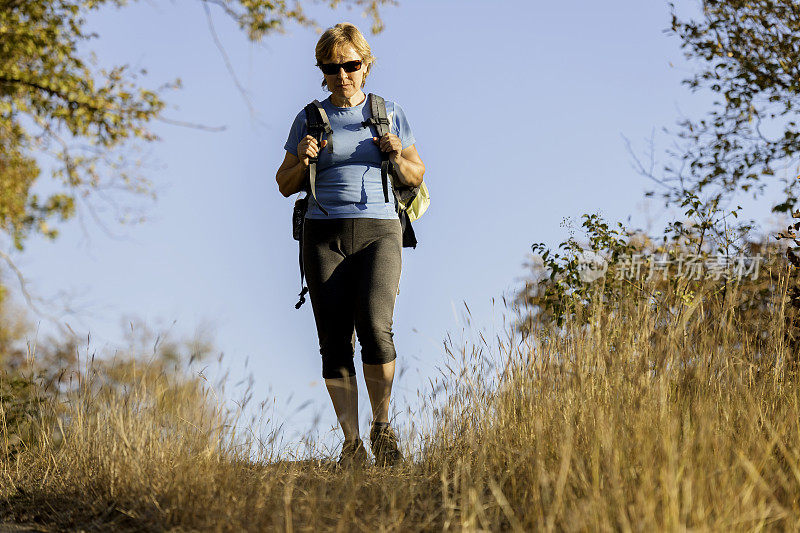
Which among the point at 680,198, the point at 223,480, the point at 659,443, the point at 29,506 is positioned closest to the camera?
the point at 659,443

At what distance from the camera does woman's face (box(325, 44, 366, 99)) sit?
4.68 metres

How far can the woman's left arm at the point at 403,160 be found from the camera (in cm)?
458

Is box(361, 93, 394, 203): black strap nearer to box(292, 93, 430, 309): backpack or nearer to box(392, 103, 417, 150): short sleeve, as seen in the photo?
box(292, 93, 430, 309): backpack

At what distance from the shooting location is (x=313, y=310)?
188 inches

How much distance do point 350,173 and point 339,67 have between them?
66 centimetres

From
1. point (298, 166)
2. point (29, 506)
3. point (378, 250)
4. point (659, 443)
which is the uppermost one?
point (298, 166)

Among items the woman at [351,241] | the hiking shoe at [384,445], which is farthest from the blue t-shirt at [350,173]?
the hiking shoe at [384,445]

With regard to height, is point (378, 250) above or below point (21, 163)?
below

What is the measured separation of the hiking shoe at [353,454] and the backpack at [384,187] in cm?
92

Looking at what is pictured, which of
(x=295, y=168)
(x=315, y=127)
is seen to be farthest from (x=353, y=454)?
(x=315, y=127)

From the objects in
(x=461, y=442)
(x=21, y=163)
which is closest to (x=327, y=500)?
(x=461, y=442)

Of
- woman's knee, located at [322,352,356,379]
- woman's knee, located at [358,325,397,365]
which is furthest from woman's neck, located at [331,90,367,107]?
woman's knee, located at [322,352,356,379]

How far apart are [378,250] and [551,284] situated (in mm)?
2375

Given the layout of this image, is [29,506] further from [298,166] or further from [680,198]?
[680,198]
